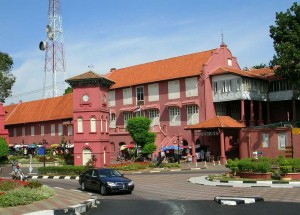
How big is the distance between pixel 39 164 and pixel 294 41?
96.3 feet

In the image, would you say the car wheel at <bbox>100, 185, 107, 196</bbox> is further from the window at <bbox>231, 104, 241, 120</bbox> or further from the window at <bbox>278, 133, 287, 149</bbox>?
the window at <bbox>231, 104, 241, 120</bbox>

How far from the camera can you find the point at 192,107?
168 feet

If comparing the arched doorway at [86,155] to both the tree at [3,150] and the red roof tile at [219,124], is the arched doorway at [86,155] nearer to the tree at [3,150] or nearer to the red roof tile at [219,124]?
the red roof tile at [219,124]

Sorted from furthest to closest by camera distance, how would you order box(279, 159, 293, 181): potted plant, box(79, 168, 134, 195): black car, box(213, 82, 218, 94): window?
box(213, 82, 218, 94): window
box(279, 159, 293, 181): potted plant
box(79, 168, 134, 195): black car

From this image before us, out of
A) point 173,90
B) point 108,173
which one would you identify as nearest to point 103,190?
point 108,173

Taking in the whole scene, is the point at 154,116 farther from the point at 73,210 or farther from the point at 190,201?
the point at 73,210

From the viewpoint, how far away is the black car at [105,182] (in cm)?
2122

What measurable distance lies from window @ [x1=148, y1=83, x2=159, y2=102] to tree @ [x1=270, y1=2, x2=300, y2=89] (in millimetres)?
16433

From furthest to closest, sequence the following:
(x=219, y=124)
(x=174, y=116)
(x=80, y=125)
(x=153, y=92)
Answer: (x=153, y=92), (x=174, y=116), (x=80, y=125), (x=219, y=124)

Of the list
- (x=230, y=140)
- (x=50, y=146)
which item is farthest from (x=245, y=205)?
(x=50, y=146)

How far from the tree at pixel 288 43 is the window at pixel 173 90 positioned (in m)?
13.3

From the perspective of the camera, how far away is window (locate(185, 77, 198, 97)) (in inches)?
1998

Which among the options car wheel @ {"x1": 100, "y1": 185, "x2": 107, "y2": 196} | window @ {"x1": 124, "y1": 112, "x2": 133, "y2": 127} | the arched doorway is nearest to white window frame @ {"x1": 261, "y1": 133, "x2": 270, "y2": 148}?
the arched doorway

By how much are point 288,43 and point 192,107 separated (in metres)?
14.4
